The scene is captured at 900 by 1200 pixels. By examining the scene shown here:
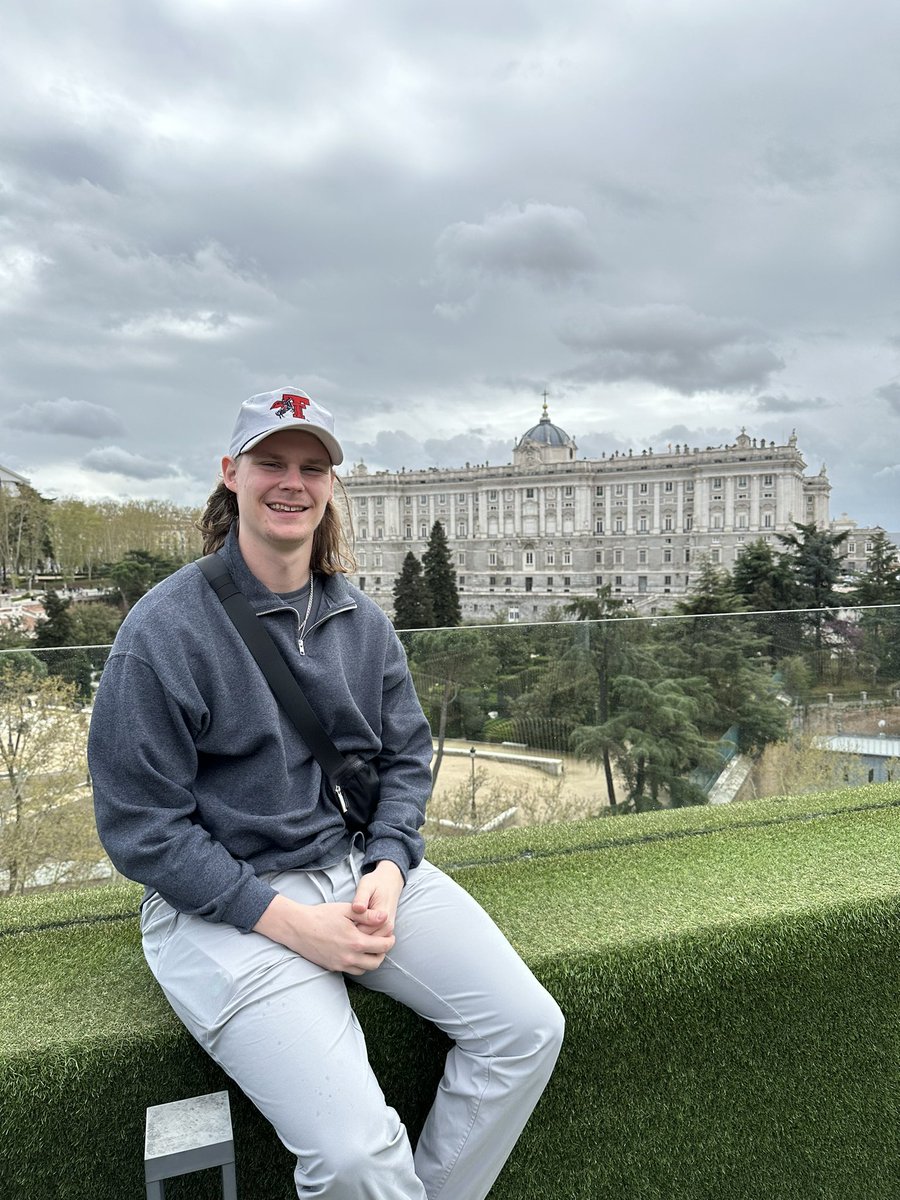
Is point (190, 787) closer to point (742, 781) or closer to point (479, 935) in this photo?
point (479, 935)

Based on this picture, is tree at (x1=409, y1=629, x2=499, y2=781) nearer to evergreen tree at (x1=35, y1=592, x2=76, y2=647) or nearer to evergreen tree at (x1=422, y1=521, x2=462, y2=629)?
evergreen tree at (x1=35, y1=592, x2=76, y2=647)

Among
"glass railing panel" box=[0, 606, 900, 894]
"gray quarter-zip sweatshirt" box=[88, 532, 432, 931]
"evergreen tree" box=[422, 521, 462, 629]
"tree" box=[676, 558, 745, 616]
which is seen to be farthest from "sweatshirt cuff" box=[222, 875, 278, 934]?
"evergreen tree" box=[422, 521, 462, 629]

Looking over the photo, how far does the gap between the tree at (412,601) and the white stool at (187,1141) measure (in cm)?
4336


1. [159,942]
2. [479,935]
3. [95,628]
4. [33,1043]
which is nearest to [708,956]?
[479,935]

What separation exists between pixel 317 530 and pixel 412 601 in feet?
148

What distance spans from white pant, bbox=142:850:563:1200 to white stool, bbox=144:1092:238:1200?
59 mm

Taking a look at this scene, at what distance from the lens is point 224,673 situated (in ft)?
4.65

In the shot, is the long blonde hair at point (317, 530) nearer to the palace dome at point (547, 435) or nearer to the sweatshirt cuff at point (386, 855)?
the sweatshirt cuff at point (386, 855)

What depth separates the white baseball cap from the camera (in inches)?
58.1

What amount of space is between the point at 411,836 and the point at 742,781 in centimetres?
259

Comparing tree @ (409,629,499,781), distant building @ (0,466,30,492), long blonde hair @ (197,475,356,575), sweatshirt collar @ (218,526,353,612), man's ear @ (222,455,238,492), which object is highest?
distant building @ (0,466,30,492)

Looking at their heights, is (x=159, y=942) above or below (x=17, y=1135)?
above

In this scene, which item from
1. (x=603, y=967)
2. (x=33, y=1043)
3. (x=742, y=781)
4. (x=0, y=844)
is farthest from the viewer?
(x=742, y=781)

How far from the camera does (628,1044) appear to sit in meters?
1.59
